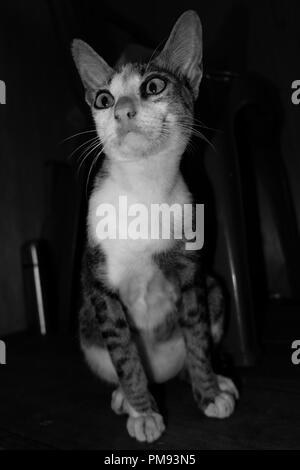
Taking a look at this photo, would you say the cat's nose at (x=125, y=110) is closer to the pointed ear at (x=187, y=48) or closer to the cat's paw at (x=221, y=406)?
the pointed ear at (x=187, y=48)

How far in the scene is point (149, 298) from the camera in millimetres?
882

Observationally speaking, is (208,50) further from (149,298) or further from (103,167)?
(149,298)

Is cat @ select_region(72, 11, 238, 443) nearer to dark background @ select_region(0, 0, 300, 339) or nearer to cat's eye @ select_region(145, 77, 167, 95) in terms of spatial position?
cat's eye @ select_region(145, 77, 167, 95)

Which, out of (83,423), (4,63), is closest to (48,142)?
(4,63)

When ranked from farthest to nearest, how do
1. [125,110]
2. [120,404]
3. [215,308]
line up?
1. [215,308]
2. [120,404]
3. [125,110]

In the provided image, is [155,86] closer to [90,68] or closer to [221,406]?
[90,68]

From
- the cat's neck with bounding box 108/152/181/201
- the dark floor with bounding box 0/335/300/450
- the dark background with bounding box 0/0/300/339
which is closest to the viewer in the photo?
the dark floor with bounding box 0/335/300/450

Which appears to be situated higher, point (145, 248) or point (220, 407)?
point (145, 248)

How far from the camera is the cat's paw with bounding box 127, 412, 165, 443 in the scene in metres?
0.74

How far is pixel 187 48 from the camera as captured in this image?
823 mm

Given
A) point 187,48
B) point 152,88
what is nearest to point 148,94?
point 152,88

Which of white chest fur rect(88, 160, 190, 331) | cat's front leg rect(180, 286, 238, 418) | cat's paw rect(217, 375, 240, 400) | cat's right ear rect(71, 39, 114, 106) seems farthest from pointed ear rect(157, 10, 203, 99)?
cat's paw rect(217, 375, 240, 400)

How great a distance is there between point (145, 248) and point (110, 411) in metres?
0.35

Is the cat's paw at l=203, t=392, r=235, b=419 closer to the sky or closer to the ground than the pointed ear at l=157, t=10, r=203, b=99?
closer to the ground
